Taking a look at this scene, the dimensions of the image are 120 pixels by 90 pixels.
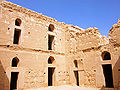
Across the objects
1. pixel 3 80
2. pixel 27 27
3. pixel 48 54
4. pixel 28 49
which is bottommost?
pixel 3 80

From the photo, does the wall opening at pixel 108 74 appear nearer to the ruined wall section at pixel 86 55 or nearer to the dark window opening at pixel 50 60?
the ruined wall section at pixel 86 55

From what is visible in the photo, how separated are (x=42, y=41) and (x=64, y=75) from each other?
4.58 meters

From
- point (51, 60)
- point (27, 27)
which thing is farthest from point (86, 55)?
point (27, 27)

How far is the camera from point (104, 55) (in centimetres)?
1066

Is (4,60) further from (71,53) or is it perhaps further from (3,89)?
(71,53)

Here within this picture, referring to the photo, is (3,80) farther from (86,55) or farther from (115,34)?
(115,34)

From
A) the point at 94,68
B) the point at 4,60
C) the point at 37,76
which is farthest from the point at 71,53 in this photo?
the point at 4,60

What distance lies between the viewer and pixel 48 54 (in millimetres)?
11953

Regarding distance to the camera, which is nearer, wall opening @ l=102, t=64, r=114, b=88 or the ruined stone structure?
the ruined stone structure

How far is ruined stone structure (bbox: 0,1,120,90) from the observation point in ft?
30.8

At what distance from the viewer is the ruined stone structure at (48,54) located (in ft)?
30.8

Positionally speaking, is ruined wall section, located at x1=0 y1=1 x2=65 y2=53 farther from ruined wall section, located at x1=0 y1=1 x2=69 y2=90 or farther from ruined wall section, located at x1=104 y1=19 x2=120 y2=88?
ruined wall section, located at x1=104 y1=19 x2=120 y2=88

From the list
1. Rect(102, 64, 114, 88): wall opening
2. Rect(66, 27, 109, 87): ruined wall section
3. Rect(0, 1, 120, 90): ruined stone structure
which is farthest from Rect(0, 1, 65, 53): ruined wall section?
Rect(102, 64, 114, 88): wall opening

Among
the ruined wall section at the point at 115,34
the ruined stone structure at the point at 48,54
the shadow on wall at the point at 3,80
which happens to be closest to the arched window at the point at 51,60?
the ruined stone structure at the point at 48,54
